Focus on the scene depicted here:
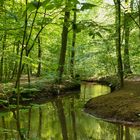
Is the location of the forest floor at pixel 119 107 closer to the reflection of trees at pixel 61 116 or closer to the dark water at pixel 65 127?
the dark water at pixel 65 127

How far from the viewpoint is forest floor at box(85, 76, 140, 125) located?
11.6 metres

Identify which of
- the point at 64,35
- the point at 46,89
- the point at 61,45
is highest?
the point at 64,35

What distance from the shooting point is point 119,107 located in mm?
12641

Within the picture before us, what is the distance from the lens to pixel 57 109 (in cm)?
1509

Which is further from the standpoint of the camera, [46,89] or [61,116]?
[46,89]

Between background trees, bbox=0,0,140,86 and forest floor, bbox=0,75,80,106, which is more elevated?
background trees, bbox=0,0,140,86

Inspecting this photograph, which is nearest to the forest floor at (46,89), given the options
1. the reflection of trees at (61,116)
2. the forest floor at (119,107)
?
the reflection of trees at (61,116)

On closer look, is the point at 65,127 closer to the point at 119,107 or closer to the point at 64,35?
the point at 119,107

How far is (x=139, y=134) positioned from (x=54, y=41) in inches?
893

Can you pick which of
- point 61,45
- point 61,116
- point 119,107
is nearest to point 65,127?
point 61,116

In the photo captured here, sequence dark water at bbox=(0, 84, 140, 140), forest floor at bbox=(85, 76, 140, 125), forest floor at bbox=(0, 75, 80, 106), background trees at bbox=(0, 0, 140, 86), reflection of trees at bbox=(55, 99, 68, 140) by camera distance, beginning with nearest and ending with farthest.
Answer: background trees at bbox=(0, 0, 140, 86)
dark water at bbox=(0, 84, 140, 140)
reflection of trees at bbox=(55, 99, 68, 140)
forest floor at bbox=(85, 76, 140, 125)
forest floor at bbox=(0, 75, 80, 106)

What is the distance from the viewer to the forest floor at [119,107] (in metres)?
11.6

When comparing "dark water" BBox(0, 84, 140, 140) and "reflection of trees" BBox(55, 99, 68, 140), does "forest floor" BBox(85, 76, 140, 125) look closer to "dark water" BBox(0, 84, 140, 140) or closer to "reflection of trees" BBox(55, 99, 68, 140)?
"dark water" BBox(0, 84, 140, 140)

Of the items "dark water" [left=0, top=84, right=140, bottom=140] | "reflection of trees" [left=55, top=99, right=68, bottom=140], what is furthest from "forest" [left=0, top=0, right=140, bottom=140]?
"dark water" [left=0, top=84, right=140, bottom=140]
